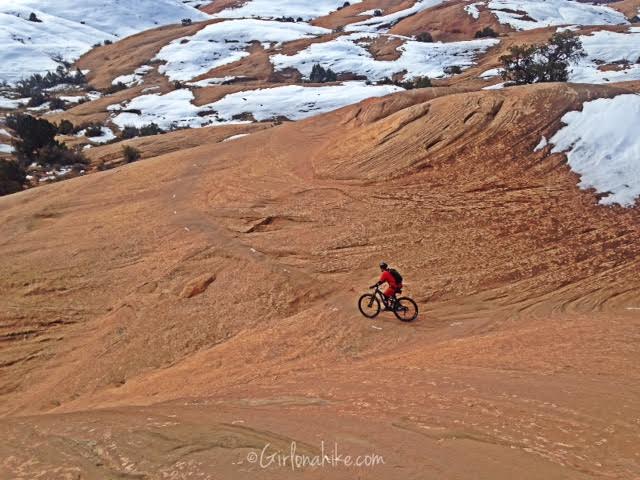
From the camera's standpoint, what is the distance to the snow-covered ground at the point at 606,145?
47.2 feet

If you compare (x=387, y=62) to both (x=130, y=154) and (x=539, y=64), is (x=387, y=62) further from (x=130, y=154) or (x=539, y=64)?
(x=130, y=154)

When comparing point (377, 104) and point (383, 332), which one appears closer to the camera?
point (383, 332)

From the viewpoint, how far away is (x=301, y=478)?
14.9 ft

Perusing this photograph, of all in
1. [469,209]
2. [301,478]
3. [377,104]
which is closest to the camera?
[301,478]

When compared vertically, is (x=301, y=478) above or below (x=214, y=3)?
below

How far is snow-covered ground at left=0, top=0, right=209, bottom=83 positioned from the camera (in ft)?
208

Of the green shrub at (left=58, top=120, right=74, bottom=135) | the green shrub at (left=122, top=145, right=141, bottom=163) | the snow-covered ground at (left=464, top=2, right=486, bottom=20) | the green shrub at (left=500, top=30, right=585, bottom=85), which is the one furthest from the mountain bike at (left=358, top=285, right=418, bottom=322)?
the snow-covered ground at (left=464, top=2, right=486, bottom=20)

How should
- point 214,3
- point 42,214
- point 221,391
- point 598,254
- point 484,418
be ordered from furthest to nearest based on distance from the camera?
1. point 214,3
2. point 42,214
3. point 598,254
4. point 221,391
5. point 484,418

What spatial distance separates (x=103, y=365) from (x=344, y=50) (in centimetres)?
5073

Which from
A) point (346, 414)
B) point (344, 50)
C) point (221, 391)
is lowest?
point (221, 391)

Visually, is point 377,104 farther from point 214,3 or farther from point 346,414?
point 214,3

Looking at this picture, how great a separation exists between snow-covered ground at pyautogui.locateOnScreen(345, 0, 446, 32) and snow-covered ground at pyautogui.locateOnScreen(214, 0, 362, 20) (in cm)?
1789

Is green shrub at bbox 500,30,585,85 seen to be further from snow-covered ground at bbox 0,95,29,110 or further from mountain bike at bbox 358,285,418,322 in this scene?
snow-covered ground at bbox 0,95,29,110

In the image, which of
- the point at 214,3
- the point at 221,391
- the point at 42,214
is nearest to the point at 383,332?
the point at 221,391
